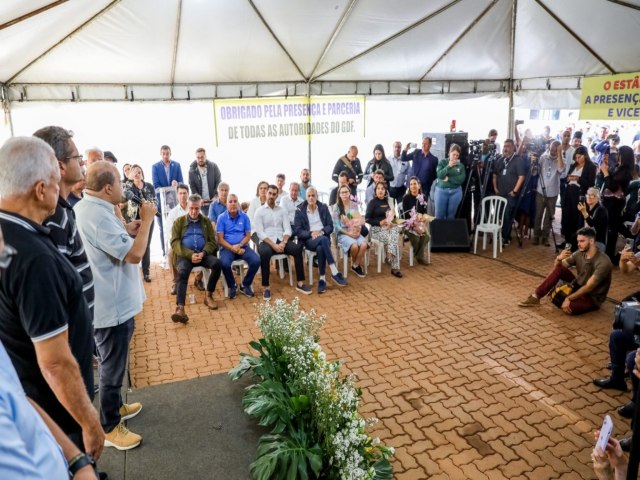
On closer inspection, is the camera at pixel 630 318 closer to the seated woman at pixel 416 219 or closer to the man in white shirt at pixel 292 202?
the man in white shirt at pixel 292 202

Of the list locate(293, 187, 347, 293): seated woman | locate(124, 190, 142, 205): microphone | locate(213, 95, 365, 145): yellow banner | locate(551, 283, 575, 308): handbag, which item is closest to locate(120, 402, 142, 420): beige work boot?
locate(124, 190, 142, 205): microphone

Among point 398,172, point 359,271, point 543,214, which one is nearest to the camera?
point 359,271

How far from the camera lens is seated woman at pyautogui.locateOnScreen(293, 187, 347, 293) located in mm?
6688

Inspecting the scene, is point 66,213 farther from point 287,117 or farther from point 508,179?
point 508,179

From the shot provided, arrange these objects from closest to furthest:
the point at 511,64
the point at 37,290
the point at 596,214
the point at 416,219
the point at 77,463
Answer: the point at 77,463 → the point at 37,290 → the point at 596,214 → the point at 416,219 → the point at 511,64

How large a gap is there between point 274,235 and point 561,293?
3.81 meters

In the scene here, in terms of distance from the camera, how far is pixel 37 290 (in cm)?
167

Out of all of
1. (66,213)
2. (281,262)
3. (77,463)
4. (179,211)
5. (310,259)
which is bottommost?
(281,262)

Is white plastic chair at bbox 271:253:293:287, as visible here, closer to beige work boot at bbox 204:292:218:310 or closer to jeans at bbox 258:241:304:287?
jeans at bbox 258:241:304:287

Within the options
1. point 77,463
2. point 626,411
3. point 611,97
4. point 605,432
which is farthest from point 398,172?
point 77,463

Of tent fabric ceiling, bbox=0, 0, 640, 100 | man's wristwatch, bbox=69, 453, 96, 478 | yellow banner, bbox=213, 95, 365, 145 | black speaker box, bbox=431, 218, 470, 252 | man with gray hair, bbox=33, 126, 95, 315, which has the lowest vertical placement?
black speaker box, bbox=431, 218, 470, 252

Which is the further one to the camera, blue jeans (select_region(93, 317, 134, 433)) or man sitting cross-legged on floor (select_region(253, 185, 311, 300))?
man sitting cross-legged on floor (select_region(253, 185, 311, 300))

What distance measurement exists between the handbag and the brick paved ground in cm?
12

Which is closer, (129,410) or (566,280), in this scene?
(129,410)
